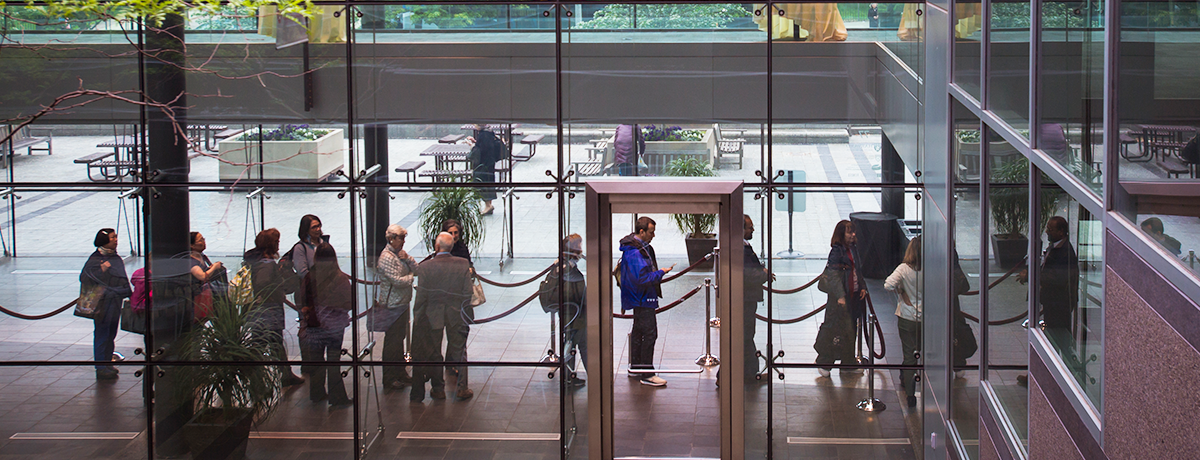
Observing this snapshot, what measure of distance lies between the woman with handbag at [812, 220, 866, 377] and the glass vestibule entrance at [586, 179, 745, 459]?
555 millimetres

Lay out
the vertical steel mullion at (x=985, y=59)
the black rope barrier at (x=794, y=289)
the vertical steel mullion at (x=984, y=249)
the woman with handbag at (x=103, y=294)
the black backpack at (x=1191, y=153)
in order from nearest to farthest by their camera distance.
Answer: the black backpack at (x=1191, y=153) < the vertical steel mullion at (x=985, y=59) < the vertical steel mullion at (x=984, y=249) < the black rope barrier at (x=794, y=289) < the woman with handbag at (x=103, y=294)

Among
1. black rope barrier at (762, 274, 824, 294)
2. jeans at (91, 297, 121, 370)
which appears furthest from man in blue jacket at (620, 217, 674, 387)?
jeans at (91, 297, 121, 370)

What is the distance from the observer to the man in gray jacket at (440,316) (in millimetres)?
6660

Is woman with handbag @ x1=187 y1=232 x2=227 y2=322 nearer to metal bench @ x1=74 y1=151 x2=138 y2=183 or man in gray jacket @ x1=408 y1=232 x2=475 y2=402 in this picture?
metal bench @ x1=74 y1=151 x2=138 y2=183

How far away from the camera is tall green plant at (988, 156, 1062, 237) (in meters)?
3.71

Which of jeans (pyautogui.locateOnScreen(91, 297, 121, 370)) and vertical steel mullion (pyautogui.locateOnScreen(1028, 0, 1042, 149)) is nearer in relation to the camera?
vertical steel mullion (pyautogui.locateOnScreen(1028, 0, 1042, 149))

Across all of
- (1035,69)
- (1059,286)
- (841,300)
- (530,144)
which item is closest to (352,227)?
(530,144)

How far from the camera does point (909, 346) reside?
648cm

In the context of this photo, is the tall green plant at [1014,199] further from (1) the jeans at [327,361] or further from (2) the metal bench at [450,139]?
(1) the jeans at [327,361]

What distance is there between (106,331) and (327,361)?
58.4 inches

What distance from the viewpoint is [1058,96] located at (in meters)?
3.49

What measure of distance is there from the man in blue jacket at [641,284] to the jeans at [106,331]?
133 inches

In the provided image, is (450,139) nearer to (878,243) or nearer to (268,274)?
(268,274)

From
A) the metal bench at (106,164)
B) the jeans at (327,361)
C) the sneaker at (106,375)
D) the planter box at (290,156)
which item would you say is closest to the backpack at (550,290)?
the jeans at (327,361)
